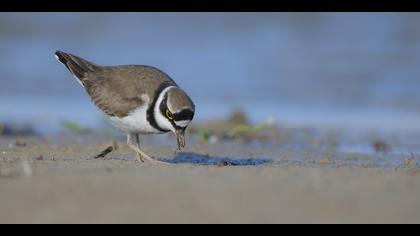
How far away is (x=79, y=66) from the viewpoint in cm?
953

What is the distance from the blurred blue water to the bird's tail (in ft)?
8.46

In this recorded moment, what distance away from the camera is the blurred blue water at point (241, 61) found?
13656mm

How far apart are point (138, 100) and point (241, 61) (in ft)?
29.3

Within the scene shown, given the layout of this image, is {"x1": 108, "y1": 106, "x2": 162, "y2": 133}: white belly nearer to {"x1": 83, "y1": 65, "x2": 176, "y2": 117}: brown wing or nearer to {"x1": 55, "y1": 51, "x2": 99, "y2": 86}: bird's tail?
{"x1": 83, "y1": 65, "x2": 176, "y2": 117}: brown wing

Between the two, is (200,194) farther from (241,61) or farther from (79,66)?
(241,61)

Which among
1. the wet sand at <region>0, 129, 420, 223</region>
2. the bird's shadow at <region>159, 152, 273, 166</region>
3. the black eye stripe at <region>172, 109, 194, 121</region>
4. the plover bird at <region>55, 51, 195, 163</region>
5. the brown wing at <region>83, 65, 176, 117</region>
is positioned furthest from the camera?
the bird's shadow at <region>159, 152, 273, 166</region>

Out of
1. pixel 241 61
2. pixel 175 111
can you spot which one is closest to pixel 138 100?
pixel 175 111

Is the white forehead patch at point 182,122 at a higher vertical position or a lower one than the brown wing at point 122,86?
lower

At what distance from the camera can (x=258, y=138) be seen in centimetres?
1114

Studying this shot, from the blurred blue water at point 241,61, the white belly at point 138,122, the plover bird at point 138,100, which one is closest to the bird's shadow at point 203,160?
the plover bird at point 138,100

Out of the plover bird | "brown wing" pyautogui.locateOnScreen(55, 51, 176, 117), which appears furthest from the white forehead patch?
"brown wing" pyautogui.locateOnScreen(55, 51, 176, 117)

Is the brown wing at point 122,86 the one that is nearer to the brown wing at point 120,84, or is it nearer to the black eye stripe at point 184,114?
the brown wing at point 120,84

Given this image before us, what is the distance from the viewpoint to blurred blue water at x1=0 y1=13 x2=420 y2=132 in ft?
44.8
